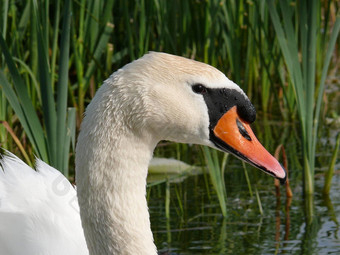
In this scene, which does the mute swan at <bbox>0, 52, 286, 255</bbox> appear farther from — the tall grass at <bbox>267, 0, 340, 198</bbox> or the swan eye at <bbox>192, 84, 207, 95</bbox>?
the tall grass at <bbox>267, 0, 340, 198</bbox>

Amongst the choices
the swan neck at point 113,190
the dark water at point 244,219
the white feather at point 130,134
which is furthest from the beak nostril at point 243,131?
the dark water at point 244,219

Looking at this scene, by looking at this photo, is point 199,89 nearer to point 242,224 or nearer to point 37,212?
point 37,212

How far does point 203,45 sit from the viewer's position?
231 inches

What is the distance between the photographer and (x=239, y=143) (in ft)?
9.53

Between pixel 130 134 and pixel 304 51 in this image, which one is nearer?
pixel 130 134

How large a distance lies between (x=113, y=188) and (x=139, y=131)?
0.67 feet

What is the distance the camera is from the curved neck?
109 inches

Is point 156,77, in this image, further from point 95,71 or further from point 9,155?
point 95,71

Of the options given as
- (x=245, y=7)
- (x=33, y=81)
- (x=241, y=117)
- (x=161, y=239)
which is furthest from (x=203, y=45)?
(x=241, y=117)

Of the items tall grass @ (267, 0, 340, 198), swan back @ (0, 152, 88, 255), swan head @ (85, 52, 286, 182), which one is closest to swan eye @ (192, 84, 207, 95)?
swan head @ (85, 52, 286, 182)

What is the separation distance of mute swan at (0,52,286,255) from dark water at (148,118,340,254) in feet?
4.74

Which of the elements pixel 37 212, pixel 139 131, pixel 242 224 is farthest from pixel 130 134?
pixel 242 224

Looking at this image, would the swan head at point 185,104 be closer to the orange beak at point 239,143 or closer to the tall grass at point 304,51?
the orange beak at point 239,143

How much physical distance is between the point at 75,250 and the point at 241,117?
1.08 metres
